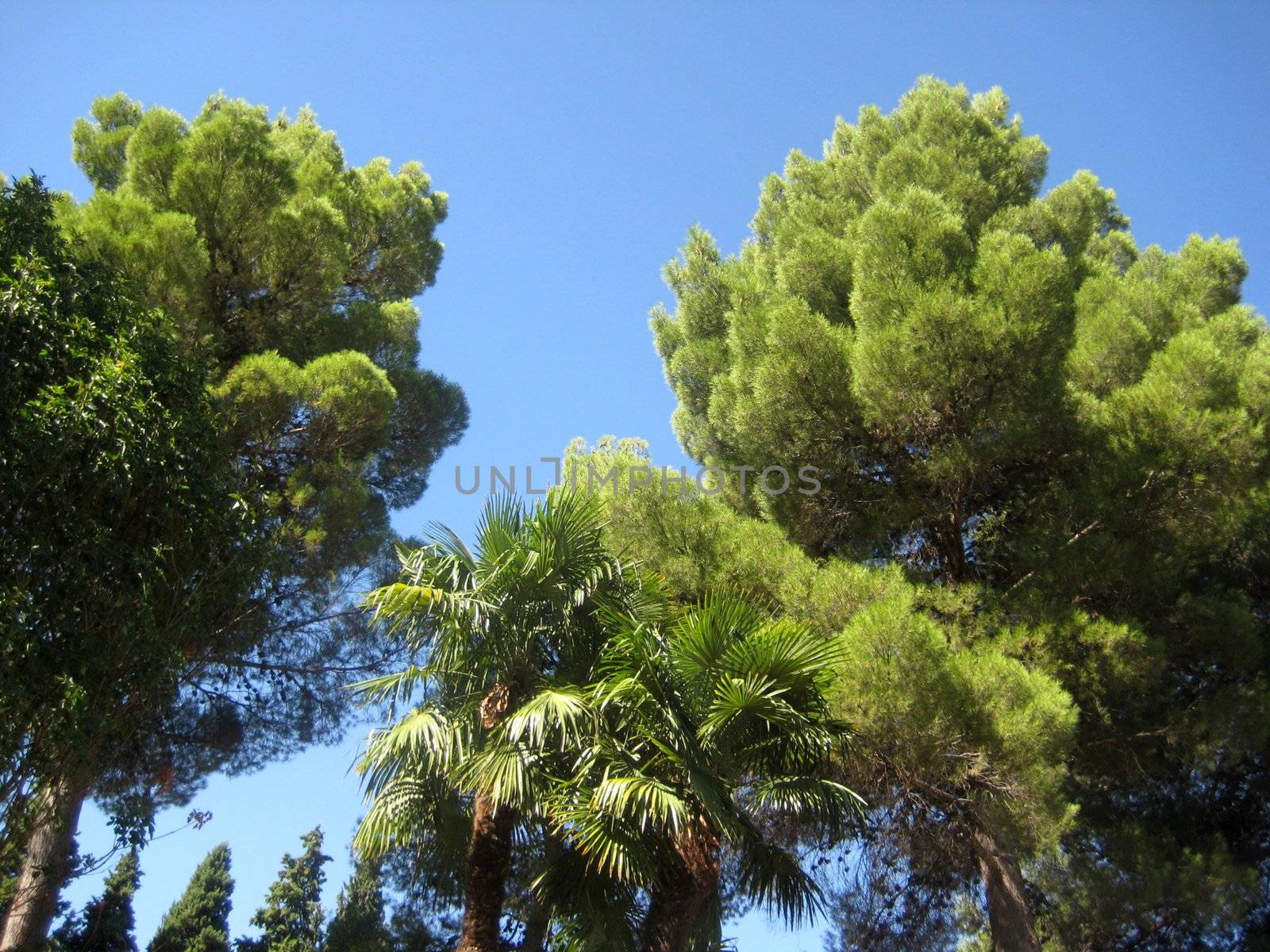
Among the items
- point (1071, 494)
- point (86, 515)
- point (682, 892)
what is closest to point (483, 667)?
point (682, 892)

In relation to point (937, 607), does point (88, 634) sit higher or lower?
lower

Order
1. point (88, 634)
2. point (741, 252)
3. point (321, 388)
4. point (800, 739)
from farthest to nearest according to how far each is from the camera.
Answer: point (741, 252), point (321, 388), point (800, 739), point (88, 634)

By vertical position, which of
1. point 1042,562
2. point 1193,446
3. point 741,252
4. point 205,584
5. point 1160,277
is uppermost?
A: point 741,252

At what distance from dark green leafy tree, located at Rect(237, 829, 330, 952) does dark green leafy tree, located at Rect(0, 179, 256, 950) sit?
1483cm

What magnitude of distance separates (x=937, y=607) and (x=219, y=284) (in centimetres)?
799

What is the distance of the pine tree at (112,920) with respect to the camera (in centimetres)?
1310

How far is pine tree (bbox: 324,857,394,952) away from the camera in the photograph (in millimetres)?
10023

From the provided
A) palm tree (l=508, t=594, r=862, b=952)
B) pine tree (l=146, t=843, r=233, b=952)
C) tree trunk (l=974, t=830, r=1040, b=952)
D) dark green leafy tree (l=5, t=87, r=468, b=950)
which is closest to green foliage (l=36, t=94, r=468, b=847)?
dark green leafy tree (l=5, t=87, r=468, b=950)

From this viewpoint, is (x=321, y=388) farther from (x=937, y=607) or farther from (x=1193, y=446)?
(x=1193, y=446)

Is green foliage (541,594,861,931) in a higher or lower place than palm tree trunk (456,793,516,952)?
higher

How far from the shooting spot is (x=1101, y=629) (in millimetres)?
7441

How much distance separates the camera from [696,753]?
5.67 m

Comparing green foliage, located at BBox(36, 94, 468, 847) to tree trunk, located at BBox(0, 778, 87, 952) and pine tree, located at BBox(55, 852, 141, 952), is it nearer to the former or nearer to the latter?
tree trunk, located at BBox(0, 778, 87, 952)

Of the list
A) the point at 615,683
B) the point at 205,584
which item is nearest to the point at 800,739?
the point at 615,683
